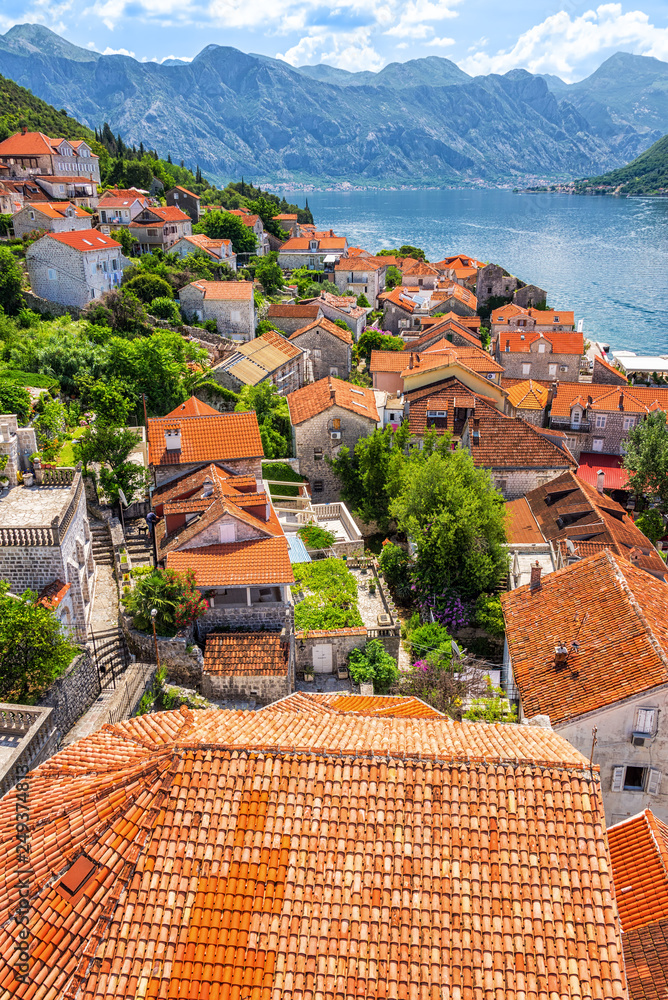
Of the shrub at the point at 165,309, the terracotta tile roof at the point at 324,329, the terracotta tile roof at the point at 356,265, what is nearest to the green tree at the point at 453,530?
the terracotta tile roof at the point at 324,329

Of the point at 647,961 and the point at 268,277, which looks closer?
the point at 647,961

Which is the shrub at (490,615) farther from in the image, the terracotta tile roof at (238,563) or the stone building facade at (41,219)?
the stone building facade at (41,219)

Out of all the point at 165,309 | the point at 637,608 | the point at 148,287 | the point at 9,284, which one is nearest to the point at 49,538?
the point at 637,608

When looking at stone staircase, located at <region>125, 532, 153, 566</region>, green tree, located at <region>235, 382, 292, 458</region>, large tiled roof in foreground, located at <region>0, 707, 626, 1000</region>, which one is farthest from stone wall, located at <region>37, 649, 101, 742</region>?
green tree, located at <region>235, 382, 292, 458</region>

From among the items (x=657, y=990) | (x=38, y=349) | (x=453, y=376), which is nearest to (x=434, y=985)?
(x=657, y=990)

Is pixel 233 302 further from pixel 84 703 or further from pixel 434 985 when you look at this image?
pixel 434 985

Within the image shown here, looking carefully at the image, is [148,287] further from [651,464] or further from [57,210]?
[651,464]
